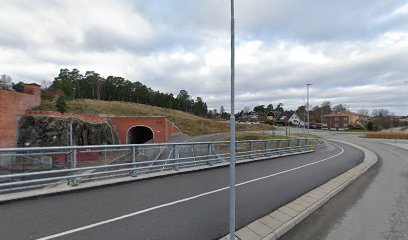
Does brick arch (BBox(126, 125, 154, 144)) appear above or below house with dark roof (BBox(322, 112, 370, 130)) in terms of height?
below

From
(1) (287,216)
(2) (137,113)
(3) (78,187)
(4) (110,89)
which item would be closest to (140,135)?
(2) (137,113)

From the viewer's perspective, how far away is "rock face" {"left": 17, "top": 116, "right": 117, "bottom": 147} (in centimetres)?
3681

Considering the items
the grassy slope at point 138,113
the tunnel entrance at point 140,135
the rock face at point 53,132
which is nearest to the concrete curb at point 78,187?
the rock face at point 53,132

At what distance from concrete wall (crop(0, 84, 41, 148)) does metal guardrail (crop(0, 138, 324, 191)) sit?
2871cm

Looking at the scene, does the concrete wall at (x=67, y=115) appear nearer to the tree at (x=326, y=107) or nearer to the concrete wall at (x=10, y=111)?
the concrete wall at (x=10, y=111)

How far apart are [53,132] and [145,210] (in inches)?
1525

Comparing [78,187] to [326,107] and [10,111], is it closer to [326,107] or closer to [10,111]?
[10,111]

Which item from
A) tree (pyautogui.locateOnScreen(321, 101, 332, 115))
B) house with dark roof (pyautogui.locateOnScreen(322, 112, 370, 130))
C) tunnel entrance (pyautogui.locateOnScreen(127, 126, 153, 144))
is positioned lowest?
tunnel entrance (pyautogui.locateOnScreen(127, 126, 153, 144))

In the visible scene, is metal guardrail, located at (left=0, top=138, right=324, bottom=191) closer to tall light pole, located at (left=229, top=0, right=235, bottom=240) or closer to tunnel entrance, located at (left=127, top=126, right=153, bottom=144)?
tall light pole, located at (left=229, top=0, right=235, bottom=240)

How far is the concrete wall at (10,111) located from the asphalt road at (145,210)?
31.2 metres

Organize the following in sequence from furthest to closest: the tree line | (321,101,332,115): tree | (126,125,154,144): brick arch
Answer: (321,101,332,115): tree
the tree line
(126,125,154,144): brick arch

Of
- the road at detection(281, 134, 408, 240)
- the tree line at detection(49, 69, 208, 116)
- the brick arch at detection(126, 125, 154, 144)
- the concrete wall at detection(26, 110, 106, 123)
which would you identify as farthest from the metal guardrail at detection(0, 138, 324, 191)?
the tree line at detection(49, 69, 208, 116)

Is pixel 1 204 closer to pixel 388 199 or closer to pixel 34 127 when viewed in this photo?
pixel 388 199

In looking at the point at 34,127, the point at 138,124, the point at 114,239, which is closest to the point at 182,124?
the point at 138,124
